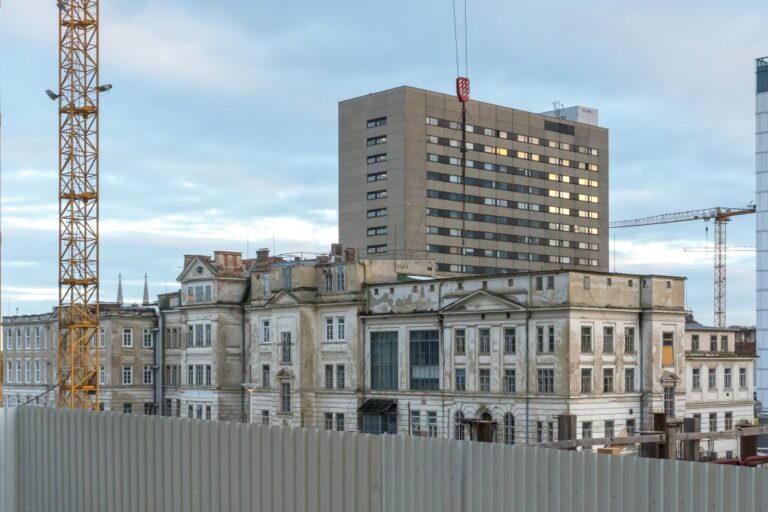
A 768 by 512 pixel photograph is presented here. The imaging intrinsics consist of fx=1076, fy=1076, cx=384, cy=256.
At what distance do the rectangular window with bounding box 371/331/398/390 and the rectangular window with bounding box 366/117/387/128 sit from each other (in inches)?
3190

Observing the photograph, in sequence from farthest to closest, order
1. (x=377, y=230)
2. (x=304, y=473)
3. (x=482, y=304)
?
(x=377, y=230)
(x=482, y=304)
(x=304, y=473)

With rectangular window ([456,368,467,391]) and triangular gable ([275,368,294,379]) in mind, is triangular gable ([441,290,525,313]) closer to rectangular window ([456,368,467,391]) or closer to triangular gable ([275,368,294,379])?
rectangular window ([456,368,467,391])

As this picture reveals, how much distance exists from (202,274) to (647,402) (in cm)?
3973

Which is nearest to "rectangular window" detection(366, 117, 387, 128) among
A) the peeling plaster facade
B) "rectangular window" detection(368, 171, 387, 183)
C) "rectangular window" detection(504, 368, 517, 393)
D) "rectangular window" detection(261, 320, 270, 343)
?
"rectangular window" detection(368, 171, 387, 183)

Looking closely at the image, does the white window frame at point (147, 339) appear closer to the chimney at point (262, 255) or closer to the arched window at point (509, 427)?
the chimney at point (262, 255)

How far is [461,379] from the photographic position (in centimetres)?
7306

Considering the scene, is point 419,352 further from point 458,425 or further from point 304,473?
point 304,473

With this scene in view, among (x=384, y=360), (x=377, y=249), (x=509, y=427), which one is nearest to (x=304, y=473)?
(x=509, y=427)

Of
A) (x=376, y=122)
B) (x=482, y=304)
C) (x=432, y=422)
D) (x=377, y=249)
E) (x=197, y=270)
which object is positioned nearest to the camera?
(x=482, y=304)

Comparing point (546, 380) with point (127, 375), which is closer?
point (546, 380)

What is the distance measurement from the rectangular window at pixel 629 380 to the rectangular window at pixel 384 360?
53.9 ft

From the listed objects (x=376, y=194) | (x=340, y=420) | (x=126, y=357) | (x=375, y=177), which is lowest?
(x=340, y=420)

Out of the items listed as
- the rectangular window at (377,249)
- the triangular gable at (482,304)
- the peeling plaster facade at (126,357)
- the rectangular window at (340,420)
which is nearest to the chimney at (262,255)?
the peeling plaster facade at (126,357)

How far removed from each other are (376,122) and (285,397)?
80.1 metres
